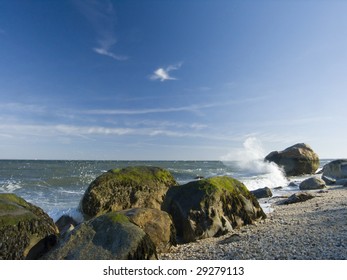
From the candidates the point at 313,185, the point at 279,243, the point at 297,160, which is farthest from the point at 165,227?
the point at 297,160

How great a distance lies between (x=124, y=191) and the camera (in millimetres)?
11797

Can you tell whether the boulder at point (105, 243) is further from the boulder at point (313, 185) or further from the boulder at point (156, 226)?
the boulder at point (313, 185)

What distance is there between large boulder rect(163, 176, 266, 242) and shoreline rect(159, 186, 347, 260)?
1.07ft

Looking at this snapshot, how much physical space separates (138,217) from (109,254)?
5.37ft

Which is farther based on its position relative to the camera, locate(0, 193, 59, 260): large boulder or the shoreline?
locate(0, 193, 59, 260): large boulder

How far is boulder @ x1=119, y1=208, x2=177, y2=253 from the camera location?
720 centimetres

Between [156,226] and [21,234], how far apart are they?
10.1ft

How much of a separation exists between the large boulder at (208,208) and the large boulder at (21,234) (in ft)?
11.6

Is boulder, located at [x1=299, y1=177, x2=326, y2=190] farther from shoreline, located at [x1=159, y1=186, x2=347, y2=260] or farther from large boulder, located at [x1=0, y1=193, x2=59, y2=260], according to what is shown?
large boulder, located at [x1=0, y1=193, x2=59, y2=260]

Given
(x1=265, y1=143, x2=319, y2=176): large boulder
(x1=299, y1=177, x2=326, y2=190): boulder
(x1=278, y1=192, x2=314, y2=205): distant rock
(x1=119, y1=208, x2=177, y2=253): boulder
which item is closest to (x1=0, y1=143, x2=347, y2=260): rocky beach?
(x1=119, y1=208, x2=177, y2=253): boulder

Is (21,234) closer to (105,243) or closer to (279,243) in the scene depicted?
(105,243)

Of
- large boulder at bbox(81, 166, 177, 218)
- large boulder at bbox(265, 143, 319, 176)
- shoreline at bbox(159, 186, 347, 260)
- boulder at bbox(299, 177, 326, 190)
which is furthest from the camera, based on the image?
large boulder at bbox(265, 143, 319, 176)

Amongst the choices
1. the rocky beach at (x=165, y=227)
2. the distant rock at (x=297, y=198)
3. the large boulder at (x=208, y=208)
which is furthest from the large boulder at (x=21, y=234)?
the distant rock at (x=297, y=198)
